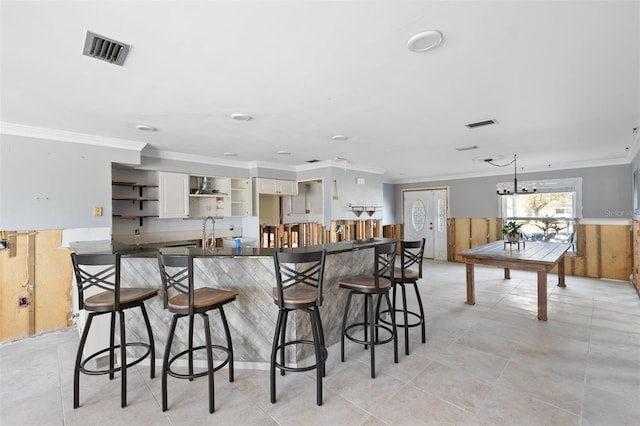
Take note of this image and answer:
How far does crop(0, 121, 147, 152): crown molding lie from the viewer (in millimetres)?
3398

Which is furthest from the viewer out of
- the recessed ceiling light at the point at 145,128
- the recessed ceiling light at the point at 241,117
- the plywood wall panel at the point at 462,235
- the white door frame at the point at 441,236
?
the white door frame at the point at 441,236

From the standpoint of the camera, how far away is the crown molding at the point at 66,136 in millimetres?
3398

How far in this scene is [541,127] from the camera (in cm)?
368

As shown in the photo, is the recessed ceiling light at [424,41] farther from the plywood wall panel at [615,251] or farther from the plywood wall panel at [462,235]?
the plywood wall panel at [462,235]

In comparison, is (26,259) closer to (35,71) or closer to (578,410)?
(35,71)

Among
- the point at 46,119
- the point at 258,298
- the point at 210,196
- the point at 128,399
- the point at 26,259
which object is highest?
the point at 46,119

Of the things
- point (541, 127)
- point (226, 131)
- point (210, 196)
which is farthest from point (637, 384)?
point (210, 196)

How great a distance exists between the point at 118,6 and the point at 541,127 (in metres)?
4.37

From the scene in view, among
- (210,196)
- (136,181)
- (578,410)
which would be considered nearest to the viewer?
(578,410)

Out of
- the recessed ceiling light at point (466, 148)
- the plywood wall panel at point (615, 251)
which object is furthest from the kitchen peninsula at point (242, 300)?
the plywood wall panel at point (615, 251)

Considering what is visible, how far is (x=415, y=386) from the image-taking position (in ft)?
7.61

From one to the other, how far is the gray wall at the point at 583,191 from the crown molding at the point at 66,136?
736 cm

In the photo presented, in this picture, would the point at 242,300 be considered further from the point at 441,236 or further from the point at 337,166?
the point at 441,236

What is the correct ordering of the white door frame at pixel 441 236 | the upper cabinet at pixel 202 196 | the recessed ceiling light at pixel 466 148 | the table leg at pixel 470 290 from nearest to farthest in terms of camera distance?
the table leg at pixel 470 290, the recessed ceiling light at pixel 466 148, the upper cabinet at pixel 202 196, the white door frame at pixel 441 236
